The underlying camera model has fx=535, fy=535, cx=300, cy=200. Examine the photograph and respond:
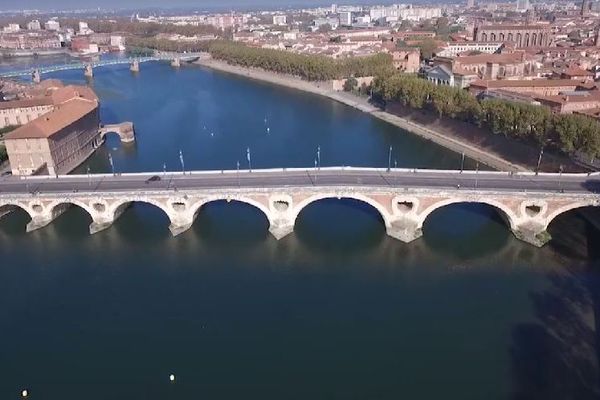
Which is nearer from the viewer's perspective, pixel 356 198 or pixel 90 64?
pixel 356 198

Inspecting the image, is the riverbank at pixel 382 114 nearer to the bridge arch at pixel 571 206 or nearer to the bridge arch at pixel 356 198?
the bridge arch at pixel 571 206

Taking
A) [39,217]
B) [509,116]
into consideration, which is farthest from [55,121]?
[509,116]

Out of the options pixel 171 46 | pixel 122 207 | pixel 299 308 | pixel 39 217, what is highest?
pixel 171 46

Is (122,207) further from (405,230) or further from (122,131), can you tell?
(122,131)

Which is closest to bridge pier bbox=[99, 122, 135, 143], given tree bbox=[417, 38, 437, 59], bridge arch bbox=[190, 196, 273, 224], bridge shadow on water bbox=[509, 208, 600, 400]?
bridge arch bbox=[190, 196, 273, 224]

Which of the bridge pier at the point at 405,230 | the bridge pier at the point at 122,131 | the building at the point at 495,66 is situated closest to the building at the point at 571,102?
the building at the point at 495,66

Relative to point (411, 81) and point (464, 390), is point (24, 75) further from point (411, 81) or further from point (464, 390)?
point (464, 390)

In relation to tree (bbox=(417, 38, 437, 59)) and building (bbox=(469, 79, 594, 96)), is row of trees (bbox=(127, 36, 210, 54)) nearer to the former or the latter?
tree (bbox=(417, 38, 437, 59))
